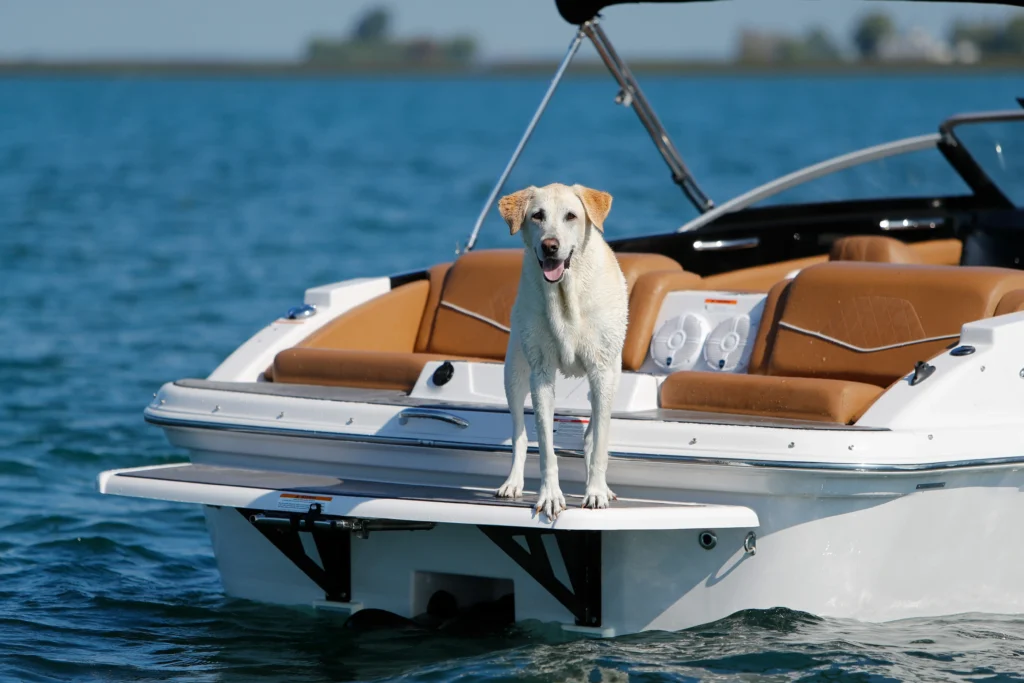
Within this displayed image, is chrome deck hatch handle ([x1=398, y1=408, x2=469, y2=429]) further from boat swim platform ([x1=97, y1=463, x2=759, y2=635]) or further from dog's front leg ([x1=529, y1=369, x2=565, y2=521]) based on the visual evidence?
dog's front leg ([x1=529, y1=369, x2=565, y2=521])

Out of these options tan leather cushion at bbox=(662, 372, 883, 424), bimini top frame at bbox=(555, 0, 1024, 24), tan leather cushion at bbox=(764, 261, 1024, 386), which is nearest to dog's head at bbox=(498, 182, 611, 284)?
tan leather cushion at bbox=(662, 372, 883, 424)

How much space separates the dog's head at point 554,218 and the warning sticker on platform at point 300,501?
1180 mm

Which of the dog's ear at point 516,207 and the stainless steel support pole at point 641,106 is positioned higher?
the stainless steel support pole at point 641,106

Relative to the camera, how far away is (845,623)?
526 centimetres

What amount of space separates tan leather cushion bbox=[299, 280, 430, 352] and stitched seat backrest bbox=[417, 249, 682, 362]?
0.41 ft

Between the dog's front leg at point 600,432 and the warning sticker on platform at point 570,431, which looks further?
the warning sticker on platform at point 570,431

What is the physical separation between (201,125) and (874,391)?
182 ft

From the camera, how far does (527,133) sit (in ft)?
22.2

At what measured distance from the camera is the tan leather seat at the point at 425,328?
20.2 ft

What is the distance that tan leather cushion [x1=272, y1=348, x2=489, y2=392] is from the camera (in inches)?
239

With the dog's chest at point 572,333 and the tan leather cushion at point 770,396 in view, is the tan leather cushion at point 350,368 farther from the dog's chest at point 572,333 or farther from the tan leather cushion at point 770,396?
the dog's chest at point 572,333

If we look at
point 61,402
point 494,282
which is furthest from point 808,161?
point 494,282

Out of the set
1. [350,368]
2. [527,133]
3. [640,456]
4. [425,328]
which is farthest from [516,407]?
[527,133]

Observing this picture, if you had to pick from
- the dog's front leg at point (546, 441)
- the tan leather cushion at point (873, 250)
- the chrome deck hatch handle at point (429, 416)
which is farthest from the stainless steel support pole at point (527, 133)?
the dog's front leg at point (546, 441)
